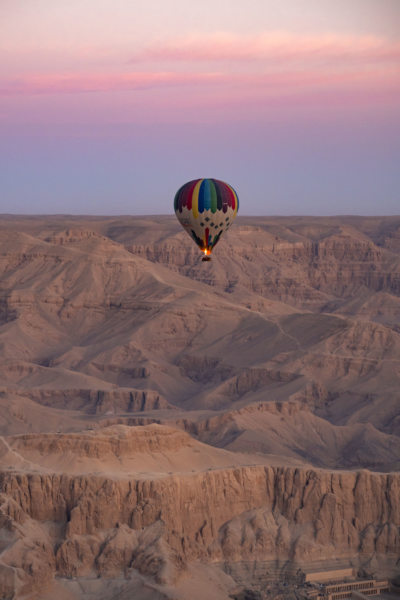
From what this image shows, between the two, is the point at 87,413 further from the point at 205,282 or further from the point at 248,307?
the point at 205,282

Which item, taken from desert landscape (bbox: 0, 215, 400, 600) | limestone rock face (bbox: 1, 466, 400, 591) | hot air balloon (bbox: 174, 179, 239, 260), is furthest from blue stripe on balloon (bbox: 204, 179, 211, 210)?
limestone rock face (bbox: 1, 466, 400, 591)

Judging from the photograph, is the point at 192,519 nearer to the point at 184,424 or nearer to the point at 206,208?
the point at 206,208

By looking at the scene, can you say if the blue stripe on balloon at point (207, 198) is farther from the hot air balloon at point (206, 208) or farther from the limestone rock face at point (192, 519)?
the limestone rock face at point (192, 519)

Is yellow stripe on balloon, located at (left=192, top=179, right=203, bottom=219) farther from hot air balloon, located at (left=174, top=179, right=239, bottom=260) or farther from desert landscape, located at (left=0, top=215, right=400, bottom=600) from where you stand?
desert landscape, located at (left=0, top=215, right=400, bottom=600)

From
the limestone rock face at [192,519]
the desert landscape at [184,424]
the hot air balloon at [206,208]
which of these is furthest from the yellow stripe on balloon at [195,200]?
the limestone rock face at [192,519]

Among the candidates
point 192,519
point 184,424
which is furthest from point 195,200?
point 184,424
